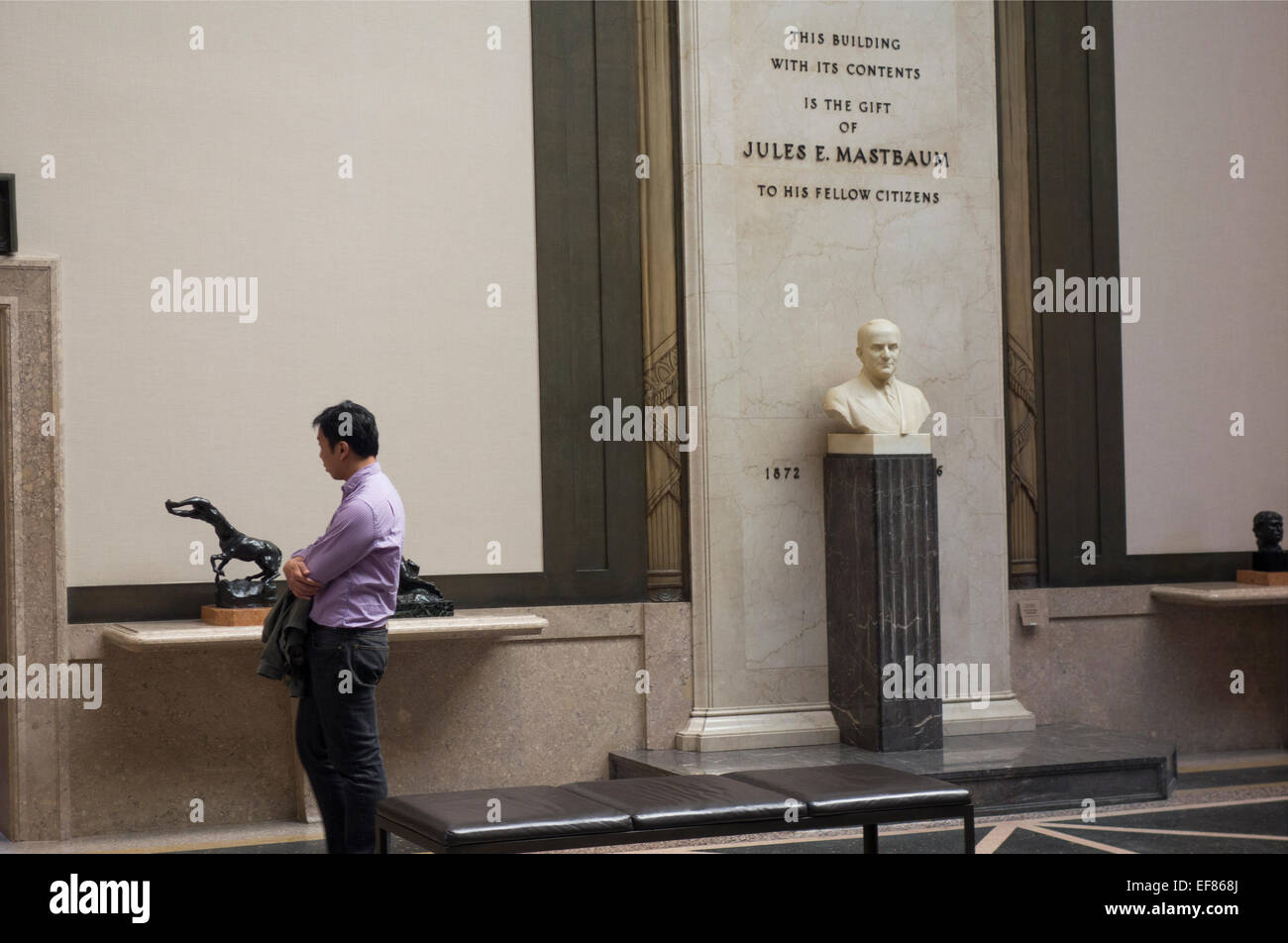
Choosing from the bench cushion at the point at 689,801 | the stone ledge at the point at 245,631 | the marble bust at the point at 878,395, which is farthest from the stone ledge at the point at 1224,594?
the bench cushion at the point at 689,801

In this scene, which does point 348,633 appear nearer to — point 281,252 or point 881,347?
point 281,252

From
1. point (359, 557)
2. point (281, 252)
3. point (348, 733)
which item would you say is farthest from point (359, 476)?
point (281, 252)

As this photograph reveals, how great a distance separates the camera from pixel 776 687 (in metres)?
8.20

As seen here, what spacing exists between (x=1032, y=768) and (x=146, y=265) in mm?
4736

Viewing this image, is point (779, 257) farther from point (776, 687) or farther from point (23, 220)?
point (23, 220)

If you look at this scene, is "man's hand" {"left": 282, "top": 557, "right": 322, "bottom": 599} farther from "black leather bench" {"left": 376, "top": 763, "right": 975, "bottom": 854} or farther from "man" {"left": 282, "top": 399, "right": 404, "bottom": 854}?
"black leather bench" {"left": 376, "top": 763, "right": 975, "bottom": 854}

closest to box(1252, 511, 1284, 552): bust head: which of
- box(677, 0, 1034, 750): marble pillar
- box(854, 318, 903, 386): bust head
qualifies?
box(677, 0, 1034, 750): marble pillar

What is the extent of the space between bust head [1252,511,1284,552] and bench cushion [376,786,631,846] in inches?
211

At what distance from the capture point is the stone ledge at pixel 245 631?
6754 mm

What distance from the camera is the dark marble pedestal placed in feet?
25.6

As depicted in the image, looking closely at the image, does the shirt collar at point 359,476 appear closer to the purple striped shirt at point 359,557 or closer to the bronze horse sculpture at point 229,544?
the purple striped shirt at point 359,557

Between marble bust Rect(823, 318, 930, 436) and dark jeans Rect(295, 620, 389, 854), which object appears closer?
dark jeans Rect(295, 620, 389, 854)

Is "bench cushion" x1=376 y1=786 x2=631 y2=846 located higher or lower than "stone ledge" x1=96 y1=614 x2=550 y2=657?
lower
